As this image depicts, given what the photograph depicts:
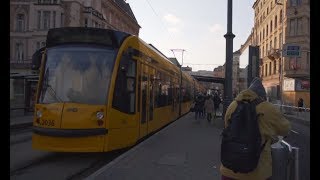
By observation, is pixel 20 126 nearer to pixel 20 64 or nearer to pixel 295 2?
pixel 20 64

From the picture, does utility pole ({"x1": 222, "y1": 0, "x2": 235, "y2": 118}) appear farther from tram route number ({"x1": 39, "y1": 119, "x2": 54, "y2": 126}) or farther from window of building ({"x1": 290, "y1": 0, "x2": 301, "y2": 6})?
window of building ({"x1": 290, "y1": 0, "x2": 301, "y2": 6})

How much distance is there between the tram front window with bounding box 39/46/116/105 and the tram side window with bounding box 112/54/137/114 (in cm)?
31

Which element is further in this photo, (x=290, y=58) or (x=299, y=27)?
(x=299, y=27)

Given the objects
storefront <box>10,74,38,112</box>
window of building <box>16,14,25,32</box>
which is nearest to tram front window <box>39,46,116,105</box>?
storefront <box>10,74,38,112</box>

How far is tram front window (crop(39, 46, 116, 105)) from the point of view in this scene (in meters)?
10.8

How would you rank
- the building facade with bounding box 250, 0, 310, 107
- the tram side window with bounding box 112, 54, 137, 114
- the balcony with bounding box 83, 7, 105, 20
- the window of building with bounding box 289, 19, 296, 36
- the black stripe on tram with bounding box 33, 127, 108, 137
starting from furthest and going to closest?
the balcony with bounding box 83, 7, 105, 20 → the window of building with bounding box 289, 19, 296, 36 → the building facade with bounding box 250, 0, 310, 107 → the tram side window with bounding box 112, 54, 137, 114 → the black stripe on tram with bounding box 33, 127, 108, 137

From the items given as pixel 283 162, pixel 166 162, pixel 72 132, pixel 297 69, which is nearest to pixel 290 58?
pixel 297 69

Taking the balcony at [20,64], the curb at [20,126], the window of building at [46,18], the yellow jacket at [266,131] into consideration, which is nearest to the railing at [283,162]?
the yellow jacket at [266,131]

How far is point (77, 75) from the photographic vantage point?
10.9 meters

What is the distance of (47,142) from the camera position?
10.5 meters

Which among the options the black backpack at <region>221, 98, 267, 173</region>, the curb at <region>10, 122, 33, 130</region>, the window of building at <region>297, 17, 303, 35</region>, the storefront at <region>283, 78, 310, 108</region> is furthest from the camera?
the window of building at <region>297, 17, 303, 35</region>

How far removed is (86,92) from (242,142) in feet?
22.6

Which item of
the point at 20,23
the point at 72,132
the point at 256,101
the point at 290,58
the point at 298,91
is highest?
the point at 20,23

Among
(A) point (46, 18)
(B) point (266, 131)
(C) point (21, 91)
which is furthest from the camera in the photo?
(A) point (46, 18)
